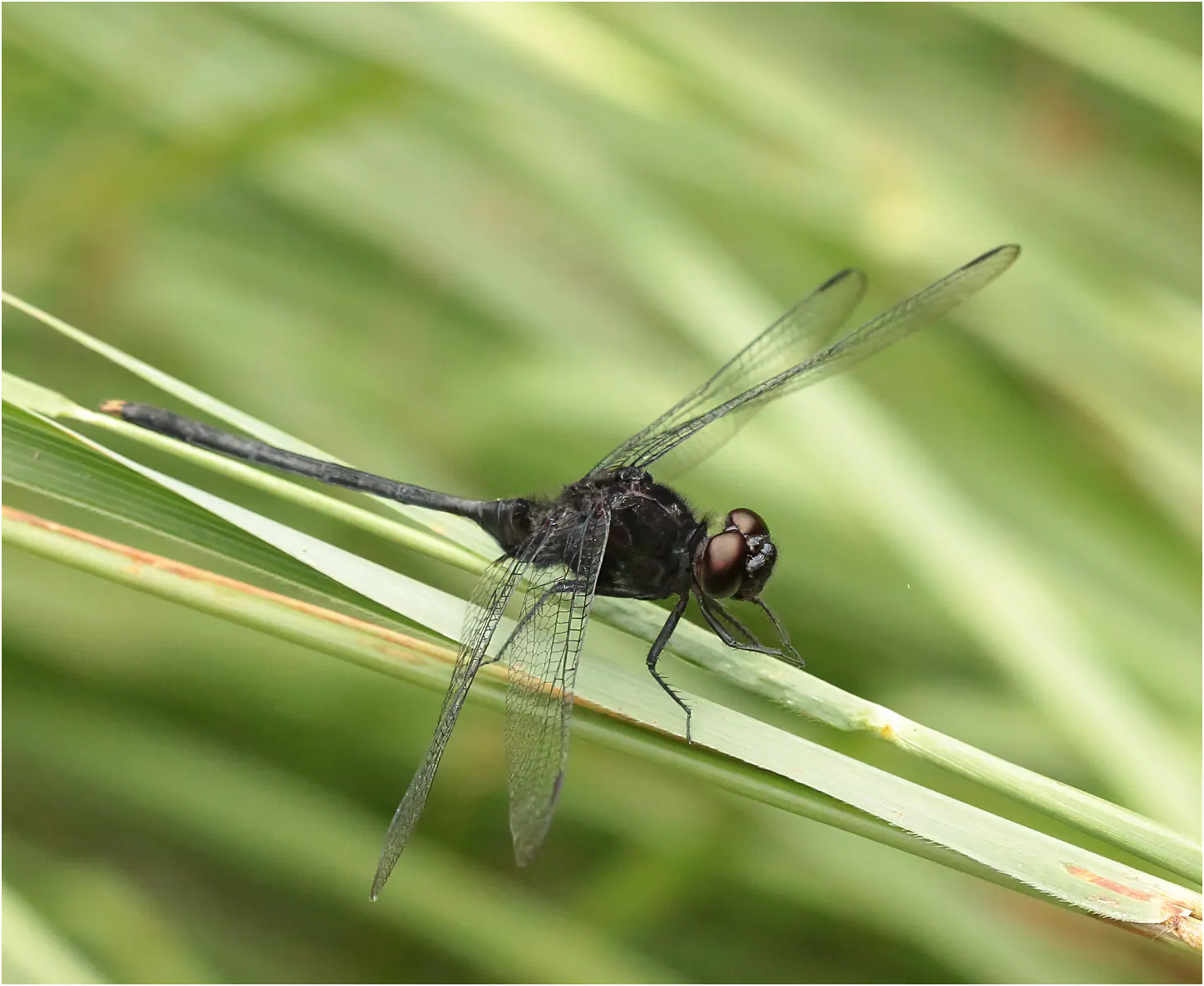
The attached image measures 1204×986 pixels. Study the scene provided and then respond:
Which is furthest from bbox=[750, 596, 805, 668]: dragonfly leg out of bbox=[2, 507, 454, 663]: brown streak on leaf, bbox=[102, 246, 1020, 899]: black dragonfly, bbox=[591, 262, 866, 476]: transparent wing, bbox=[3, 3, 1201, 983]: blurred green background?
bbox=[2, 507, 454, 663]: brown streak on leaf

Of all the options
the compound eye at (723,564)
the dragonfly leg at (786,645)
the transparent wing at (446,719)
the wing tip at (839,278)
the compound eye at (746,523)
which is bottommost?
the transparent wing at (446,719)

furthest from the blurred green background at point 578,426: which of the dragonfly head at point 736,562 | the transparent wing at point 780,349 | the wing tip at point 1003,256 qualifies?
the wing tip at point 1003,256

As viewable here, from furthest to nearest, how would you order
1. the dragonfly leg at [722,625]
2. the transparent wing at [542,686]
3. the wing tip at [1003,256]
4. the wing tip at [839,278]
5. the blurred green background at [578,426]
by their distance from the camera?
the blurred green background at [578,426]
the wing tip at [839,278]
the wing tip at [1003,256]
the dragonfly leg at [722,625]
the transparent wing at [542,686]

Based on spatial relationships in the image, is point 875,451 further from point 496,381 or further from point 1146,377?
point 496,381

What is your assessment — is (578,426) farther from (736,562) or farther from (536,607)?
(536,607)

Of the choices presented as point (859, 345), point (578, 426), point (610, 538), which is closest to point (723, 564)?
point (610, 538)

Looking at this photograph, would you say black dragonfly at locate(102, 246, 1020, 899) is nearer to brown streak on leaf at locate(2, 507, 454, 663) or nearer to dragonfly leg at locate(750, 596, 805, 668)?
dragonfly leg at locate(750, 596, 805, 668)

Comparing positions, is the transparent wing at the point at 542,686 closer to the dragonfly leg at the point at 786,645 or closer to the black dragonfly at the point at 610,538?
the black dragonfly at the point at 610,538
